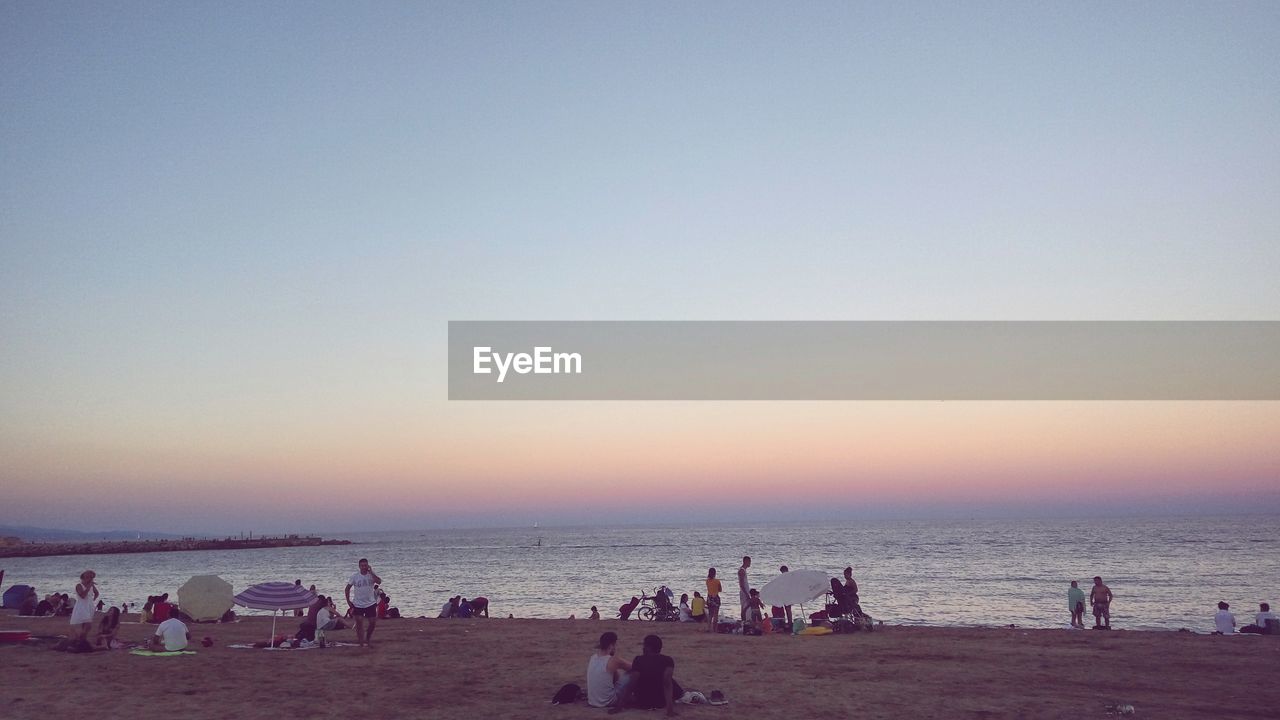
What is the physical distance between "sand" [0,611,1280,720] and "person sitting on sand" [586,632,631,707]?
0.28 meters

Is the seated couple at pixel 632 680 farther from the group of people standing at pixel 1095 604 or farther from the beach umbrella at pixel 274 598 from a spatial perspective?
the group of people standing at pixel 1095 604

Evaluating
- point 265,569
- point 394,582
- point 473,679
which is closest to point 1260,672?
point 473,679

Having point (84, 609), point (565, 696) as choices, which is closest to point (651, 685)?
point (565, 696)

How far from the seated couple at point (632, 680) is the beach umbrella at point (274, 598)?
818 centimetres

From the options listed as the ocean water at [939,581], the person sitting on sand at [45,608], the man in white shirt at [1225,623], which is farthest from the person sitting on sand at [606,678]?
the person sitting on sand at [45,608]

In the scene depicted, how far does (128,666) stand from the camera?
46.9 feet

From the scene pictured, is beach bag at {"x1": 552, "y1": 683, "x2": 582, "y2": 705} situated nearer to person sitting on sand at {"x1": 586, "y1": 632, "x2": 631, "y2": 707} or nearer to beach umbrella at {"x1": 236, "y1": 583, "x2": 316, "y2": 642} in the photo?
person sitting on sand at {"x1": 586, "y1": 632, "x2": 631, "y2": 707}

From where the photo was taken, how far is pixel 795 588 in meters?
19.5

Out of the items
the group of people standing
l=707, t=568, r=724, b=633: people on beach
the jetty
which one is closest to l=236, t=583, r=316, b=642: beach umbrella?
l=707, t=568, r=724, b=633: people on beach

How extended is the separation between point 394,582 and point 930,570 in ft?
126

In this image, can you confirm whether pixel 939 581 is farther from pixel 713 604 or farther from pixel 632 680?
pixel 632 680

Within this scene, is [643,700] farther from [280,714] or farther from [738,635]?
[738,635]

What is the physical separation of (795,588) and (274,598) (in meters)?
11.4

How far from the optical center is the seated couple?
1112 centimetres
